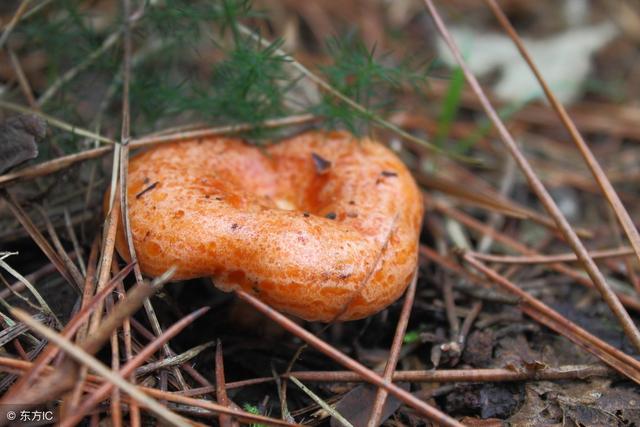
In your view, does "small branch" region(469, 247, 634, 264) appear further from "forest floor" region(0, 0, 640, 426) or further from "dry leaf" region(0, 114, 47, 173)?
"dry leaf" region(0, 114, 47, 173)

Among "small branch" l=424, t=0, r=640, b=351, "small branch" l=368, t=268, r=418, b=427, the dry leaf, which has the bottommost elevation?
"small branch" l=368, t=268, r=418, b=427

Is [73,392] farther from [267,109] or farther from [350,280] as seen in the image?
[267,109]

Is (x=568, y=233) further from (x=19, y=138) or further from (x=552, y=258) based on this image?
(x=19, y=138)

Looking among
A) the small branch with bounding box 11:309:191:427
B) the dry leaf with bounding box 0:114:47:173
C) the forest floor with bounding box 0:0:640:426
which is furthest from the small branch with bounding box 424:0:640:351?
the dry leaf with bounding box 0:114:47:173

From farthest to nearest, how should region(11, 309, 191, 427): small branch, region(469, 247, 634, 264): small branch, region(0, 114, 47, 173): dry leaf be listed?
region(469, 247, 634, 264): small branch < region(0, 114, 47, 173): dry leaf < region(11, 309, 191, 427): small branch

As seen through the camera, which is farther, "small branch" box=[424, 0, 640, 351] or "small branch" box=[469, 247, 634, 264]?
"small branch" box=[469, 247, 634, 264]

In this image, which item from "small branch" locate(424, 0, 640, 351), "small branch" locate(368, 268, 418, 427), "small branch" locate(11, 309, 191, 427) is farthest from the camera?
"small branch" locate(424, 0, 640, 351)

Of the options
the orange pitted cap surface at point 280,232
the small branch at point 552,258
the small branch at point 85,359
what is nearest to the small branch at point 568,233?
the small branch at point 552,258

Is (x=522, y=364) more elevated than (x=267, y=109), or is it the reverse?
(x=267, y=109)

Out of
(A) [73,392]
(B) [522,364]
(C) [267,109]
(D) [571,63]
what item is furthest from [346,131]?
(D) [571,63]

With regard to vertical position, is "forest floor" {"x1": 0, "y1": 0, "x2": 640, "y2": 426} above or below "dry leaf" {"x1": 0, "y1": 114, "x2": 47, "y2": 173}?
below
